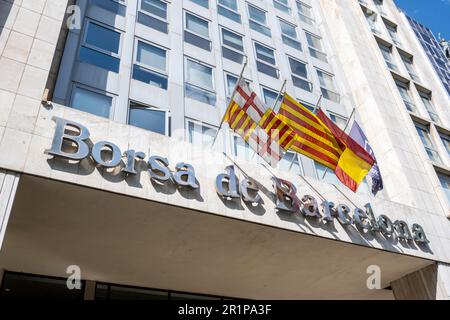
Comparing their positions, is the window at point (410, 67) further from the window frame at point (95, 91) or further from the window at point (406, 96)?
the window frame at point (95, 91)

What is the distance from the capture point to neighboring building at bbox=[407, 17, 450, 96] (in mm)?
38875

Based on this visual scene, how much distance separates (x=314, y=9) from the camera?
82.0 feet

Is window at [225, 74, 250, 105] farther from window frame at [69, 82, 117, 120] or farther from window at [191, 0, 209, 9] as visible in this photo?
window frame at [69, 82, 117, 120]

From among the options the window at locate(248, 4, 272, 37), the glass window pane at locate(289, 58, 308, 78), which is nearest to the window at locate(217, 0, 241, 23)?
the window at locate(248, 4, 272, 37)

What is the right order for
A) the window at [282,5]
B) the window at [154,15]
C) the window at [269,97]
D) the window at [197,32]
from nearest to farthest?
the window at [154,15]
the window at [197,32]
the window at [269,97]
the window at [282,5]

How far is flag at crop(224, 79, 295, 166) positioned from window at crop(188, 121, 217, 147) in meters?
1.92

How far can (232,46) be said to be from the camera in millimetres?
17875

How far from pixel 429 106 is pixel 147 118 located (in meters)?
18.3

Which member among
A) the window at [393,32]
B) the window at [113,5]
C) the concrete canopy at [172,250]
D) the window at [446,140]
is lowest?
the concrete canopy at [172,250]

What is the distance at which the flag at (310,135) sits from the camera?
12156 mm

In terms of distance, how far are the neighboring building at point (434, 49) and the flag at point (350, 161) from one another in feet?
94.5

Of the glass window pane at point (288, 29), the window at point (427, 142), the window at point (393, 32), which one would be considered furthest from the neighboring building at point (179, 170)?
the window at point (393, 32)

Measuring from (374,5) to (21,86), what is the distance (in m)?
26.4

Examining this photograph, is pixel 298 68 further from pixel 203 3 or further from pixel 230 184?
pixel 230 184
